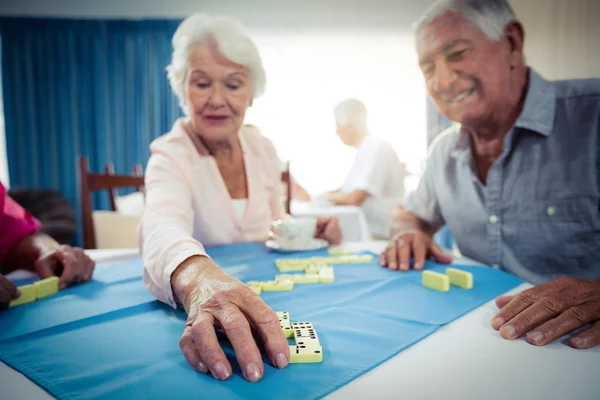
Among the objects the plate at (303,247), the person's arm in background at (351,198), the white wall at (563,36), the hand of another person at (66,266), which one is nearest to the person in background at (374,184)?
the person's arm in background at (351,198)

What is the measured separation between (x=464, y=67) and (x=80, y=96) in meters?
4.88

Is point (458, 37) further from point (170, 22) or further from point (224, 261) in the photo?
point (170, 22)

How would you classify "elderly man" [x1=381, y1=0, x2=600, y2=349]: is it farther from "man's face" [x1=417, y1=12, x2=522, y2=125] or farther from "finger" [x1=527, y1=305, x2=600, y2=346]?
"finger" [x1=527, y1=305, x2=600, y2=346]

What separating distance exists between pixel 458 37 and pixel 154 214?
93cm

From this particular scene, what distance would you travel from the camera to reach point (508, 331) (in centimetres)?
58

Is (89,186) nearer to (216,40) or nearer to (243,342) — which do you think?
(216,40)

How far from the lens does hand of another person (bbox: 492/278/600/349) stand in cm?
56

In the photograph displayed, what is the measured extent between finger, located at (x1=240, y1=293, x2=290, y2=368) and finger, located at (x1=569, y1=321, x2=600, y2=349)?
1.33 feet

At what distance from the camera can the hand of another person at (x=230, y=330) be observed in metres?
0.48

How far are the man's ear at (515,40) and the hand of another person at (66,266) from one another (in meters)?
1.28

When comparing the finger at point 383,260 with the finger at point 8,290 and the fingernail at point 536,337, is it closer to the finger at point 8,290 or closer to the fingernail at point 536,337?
the fingernail at point 536,337

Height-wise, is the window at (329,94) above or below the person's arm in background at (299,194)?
above

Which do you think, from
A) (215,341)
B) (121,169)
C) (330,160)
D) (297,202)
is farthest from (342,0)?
(215,341)

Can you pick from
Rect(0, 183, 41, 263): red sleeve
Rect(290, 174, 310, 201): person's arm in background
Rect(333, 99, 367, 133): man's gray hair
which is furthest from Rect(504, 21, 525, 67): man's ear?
Rect(290, 174, 310, 201): person's arm in background
